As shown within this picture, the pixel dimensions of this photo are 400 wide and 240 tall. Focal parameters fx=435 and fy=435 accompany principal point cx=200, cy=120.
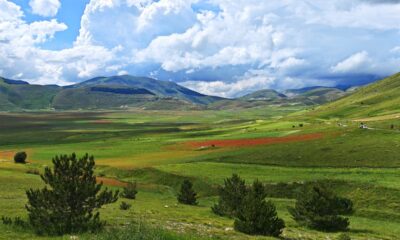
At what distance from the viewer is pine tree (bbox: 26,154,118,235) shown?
2459 centimetres

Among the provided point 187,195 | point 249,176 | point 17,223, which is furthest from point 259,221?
point 249,176

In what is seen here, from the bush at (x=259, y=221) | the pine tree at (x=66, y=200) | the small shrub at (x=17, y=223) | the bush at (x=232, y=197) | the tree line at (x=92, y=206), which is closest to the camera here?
the pine tree at (x=66, y=200)

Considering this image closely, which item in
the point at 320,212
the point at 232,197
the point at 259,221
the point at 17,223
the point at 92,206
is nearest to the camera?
the point at 92,206

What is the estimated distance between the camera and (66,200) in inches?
978

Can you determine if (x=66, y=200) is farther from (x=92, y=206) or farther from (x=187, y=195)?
(x=187, y=195)

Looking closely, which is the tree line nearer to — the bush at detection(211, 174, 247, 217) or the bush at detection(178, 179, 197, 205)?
the bush at detection(211, 174, 247, 217)

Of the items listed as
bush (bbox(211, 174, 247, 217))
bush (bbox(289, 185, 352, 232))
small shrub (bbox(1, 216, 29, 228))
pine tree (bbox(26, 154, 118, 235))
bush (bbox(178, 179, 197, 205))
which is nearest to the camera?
pine tree (bbox(26, 154, 118, 235))

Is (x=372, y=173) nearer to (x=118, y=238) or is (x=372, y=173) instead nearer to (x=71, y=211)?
(x=71, y=211)

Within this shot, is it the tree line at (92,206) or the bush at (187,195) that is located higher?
the tree line at (92,206)

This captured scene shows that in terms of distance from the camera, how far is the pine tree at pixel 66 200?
2459cm

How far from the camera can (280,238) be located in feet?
100

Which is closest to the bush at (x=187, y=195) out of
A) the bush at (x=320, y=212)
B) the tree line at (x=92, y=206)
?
the tree line at (x=92, y=206)

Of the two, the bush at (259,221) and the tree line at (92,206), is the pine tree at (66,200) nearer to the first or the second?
the tree line at (92,206)

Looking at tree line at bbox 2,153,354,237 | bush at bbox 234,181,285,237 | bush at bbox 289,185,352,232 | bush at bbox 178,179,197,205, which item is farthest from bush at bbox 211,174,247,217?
bush at bbox 178,179,197,205
